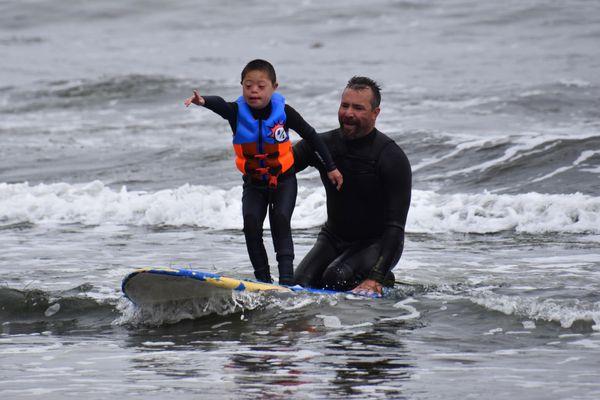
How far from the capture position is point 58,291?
25.5 ft

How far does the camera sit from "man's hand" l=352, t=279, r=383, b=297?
22.8ft

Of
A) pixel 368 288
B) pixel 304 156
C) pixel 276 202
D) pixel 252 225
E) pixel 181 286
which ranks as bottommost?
pixel 368 288

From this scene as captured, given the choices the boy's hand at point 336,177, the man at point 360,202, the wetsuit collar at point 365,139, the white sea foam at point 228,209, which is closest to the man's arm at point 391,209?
the man at point 360,202

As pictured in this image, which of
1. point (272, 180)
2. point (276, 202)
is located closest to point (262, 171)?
point (272, 180)

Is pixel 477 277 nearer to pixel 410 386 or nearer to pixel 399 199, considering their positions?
pixel 399 199

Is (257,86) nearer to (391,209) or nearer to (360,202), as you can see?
(360,202)

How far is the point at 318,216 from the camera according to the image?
11.9 meters

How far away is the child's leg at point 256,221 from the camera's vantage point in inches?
274

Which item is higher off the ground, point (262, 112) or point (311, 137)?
point (262, 112)

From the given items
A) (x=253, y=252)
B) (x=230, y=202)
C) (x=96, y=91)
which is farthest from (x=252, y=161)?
(x=96, y=91)

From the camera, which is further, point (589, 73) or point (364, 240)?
point (589, 73)

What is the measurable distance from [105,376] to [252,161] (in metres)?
1.98

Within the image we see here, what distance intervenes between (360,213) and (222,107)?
1.14m

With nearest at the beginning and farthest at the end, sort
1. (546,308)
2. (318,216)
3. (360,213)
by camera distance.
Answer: (546,308) → (360,213) → (318,216)
